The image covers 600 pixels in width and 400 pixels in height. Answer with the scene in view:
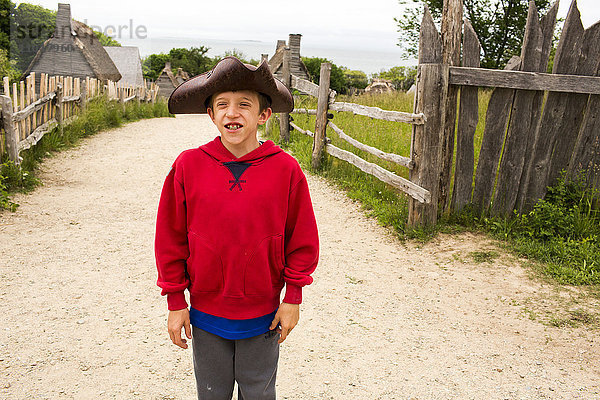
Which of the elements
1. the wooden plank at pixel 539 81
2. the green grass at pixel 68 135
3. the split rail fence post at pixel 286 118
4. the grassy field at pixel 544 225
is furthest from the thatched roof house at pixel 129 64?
the wooden plank at pixel 539 81

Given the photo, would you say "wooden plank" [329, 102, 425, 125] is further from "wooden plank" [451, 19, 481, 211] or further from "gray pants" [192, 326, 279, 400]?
"gray pants" [192, 326, 279, 400]

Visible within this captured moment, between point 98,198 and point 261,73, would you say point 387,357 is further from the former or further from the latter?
point 98,198

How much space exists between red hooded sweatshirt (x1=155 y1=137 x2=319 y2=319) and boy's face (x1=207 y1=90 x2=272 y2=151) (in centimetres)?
6

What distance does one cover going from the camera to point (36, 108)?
8.36 metres

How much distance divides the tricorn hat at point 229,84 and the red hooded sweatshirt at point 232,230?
0.20 metres

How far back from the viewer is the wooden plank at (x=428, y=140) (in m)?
4.80

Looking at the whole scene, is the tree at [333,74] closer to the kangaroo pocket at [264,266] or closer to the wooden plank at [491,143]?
the wooden plank at [491,143]

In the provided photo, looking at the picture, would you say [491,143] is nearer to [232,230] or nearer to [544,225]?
[544,225]

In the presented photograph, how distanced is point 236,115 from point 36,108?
8032 millimetres

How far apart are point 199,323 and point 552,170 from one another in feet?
14.8

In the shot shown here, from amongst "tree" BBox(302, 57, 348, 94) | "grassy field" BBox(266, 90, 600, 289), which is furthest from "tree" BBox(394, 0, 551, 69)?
"grassy field" BBox(266, 90, 600, 289)

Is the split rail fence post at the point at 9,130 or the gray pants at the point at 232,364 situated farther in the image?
the split rail fence post at the point at 9,130

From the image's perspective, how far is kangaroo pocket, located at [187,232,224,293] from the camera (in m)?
1.71

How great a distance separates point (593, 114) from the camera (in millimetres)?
4871
